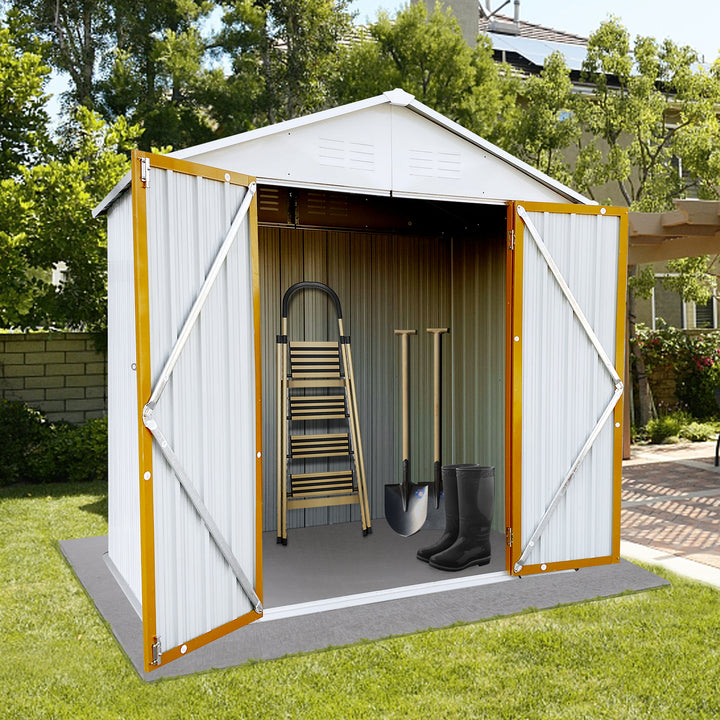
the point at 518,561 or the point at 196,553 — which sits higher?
the point at 196,553

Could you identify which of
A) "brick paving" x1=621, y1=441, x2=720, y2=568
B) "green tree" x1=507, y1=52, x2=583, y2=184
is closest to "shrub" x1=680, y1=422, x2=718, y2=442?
"brick paving" x1=621, y1=441, x2=720, y2=568

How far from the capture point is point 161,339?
336 cm

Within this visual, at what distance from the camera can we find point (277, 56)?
34.6 ft

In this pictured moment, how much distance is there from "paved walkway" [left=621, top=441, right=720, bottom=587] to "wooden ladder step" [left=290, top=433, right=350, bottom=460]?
2009 millimetres

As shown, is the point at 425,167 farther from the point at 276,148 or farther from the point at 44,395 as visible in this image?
the point at 44,395

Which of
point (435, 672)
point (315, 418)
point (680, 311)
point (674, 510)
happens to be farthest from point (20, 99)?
point (680, 311)

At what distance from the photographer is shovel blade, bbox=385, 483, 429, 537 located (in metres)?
5.26

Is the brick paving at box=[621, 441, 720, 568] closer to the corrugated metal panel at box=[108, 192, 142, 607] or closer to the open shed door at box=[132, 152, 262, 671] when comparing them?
the open shed door at box=[132, 152, 262, 671]

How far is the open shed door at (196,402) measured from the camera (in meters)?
3.29

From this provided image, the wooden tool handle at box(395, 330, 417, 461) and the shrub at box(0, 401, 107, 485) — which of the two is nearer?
the wooden tool handle at box(395, 330, 417, 461)

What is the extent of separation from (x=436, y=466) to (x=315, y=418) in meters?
0.92

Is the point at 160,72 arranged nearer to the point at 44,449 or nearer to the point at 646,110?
the point at 44,449

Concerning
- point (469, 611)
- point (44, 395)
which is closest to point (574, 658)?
point (469, 611)

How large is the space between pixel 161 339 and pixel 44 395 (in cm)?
506
